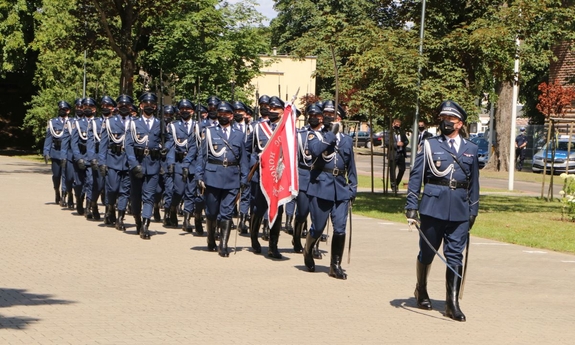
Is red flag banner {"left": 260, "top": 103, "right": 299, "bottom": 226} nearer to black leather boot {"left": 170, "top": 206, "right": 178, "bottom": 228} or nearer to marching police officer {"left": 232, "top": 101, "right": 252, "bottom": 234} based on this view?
marching police officer {"left": 232, "top": 101, "right": 252, "bottom": 234}

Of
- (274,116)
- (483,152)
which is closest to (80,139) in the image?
(274,116)

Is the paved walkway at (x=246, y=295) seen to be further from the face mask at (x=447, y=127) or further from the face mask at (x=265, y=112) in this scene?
the face mask at (x=265, y=112)

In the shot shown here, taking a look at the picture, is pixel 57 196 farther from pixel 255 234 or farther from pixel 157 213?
pixel 255 234

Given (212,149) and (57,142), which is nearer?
(212,149)

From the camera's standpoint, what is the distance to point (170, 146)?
17766 millimetres

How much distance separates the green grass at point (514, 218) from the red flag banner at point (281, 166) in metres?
5.52

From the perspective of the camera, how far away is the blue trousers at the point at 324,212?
12312 millimetres

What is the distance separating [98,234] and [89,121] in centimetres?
373

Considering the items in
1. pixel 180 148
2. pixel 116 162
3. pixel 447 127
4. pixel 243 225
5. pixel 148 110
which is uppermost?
pixel 148 110

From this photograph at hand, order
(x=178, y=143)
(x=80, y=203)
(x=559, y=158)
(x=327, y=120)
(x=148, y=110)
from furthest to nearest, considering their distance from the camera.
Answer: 1. (x=559, y=158)
2. (x=80, y=203)
3. (x=178, y=143)
4. (x=148, y=110)
5. (x=327, y=120)

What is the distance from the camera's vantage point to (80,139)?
19.6 meters

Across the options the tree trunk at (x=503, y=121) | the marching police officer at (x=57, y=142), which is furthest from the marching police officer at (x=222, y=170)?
the tree trunk at (x=503, y=121)

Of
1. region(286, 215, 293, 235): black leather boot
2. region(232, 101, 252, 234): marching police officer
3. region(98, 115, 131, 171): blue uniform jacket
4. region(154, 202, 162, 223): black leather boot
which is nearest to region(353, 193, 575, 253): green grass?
region(286, 215, 293, 235): black leather boot

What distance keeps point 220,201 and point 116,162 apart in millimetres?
3488
